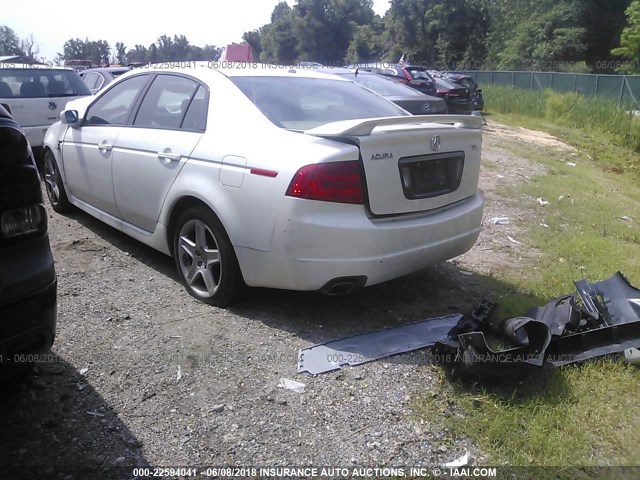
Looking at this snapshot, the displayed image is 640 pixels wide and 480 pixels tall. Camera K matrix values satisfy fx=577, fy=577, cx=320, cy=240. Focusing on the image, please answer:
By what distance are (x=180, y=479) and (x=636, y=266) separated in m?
4.44

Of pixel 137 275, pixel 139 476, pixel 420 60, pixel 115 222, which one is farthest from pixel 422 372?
pixel 420 60

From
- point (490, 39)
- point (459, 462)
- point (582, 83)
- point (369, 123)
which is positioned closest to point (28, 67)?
point (369, 123)

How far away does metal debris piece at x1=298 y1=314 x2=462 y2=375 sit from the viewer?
10.9ft

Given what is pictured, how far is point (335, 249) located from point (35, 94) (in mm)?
7198

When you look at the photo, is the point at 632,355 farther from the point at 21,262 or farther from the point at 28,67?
the point at 28,67

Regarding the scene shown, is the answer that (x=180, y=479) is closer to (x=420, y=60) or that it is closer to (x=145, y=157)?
(x=145, y=157)

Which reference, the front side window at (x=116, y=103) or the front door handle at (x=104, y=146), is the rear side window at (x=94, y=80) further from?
the front door handle at (x=104, y=146)

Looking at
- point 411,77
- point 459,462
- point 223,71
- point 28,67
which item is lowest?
point 459,462

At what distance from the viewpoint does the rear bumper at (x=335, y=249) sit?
3342 millimetres

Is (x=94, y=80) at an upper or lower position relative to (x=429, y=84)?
upper

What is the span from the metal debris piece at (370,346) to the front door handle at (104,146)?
2.48 metres

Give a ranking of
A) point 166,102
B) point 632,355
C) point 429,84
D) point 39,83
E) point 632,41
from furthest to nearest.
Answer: point 632,41 → point 429,84 → point 39,83 → point 166,102 → point 632,355

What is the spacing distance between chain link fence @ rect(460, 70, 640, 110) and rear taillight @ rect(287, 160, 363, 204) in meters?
20.3

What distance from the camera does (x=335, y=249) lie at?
11.1 ft
